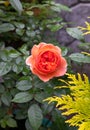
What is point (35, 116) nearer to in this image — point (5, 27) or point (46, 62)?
point (46, 62)

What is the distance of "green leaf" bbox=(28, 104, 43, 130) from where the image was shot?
125cm

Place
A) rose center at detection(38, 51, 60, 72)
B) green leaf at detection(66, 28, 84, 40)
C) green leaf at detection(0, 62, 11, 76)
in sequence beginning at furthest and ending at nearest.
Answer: green leaf at detection(66, 28, 84, 40) < green leaf at detection(0, 62, 11, 76) < rose center at detection(38, 51, 60, 72)

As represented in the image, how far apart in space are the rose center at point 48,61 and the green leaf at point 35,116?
173 mm

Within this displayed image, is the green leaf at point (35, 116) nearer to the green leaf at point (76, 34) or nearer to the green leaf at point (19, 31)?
the green leaf at point (76, 34)

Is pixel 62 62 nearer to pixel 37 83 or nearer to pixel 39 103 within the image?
pixel 37 83

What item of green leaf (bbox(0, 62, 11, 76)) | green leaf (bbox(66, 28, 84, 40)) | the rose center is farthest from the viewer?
green leaf (bbox(66, 28, 84, 40))

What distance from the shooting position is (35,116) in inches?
49.9

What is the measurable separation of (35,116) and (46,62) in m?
0.22

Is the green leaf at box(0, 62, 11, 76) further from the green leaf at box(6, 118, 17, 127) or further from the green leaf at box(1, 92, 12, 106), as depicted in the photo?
the green leaf at box(6, 118, 17, 127)

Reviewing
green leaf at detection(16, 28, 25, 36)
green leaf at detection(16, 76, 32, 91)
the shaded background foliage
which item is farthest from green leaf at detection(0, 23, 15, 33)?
green leaf at detection(16, 76, 32, 91)

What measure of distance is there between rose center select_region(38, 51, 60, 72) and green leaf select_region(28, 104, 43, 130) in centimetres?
17

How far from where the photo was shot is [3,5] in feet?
6.53

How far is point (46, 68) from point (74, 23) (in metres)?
1.06

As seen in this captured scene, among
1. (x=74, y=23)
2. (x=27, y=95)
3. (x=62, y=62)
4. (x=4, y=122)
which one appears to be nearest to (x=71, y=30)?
(x=62, y=62)
